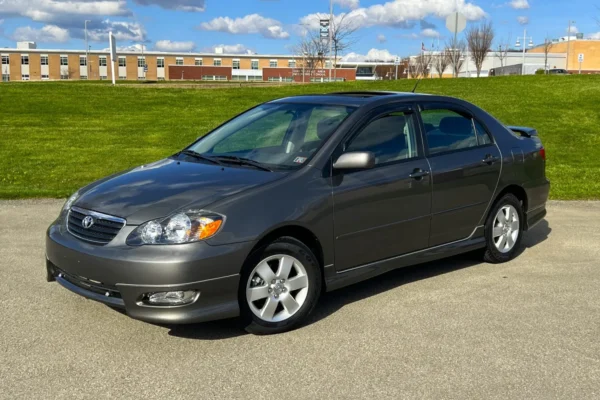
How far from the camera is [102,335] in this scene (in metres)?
4.35

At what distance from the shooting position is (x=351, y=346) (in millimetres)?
4207

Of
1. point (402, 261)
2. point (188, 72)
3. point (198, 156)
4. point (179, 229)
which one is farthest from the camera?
point (188, 72)

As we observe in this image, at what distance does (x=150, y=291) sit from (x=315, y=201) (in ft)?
4.28

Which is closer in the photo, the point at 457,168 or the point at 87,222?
the point at 87,222

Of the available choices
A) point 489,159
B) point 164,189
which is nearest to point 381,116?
point 489,159

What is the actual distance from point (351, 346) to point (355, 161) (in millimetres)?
1317

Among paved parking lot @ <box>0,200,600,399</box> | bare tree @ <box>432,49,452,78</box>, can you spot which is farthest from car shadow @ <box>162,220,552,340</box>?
bare tree @ <box>432,49,452,78</box>

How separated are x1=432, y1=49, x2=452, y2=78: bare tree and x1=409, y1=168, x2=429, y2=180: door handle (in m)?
64.5

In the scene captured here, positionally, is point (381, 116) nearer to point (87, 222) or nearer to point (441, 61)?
point (87, 222)

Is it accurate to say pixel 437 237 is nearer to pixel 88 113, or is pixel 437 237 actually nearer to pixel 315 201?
pixel 315 201

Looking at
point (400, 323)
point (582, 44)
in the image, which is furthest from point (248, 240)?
point (582, 44)

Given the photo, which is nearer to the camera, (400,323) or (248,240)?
(248,240)

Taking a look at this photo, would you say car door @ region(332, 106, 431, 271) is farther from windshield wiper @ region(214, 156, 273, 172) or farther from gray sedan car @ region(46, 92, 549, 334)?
windshield wiper @ region(214, 156, 273, 172)

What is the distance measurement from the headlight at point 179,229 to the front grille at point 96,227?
167 millimetres
